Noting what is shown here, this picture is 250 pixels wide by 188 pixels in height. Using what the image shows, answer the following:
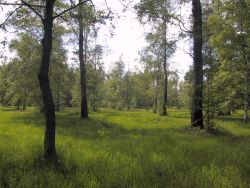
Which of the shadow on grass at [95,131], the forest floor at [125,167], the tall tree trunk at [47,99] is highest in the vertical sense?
the tall tree trunk at [47,99]

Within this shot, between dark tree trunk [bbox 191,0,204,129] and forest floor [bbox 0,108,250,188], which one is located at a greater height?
dark tree trunk [bbox 191,0,204,129]

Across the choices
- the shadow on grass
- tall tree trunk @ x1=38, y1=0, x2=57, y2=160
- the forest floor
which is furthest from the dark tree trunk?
tall tree trunk @ x1=38, y1=0, x2=57, y2=160

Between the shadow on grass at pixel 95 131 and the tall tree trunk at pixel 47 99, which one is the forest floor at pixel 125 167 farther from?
the shadow on grass at pixel 95 131

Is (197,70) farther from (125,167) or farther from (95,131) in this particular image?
(125,167)

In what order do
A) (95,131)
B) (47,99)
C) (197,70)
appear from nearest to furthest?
(47,99), (95,131), (197,70)

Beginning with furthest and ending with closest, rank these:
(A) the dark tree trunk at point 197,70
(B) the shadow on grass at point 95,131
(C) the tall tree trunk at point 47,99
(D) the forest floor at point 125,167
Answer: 1. (A) the dark tree trunk at point 197,70
2. (B) the shadow on grass at point 95,131
3. (C) the tall tree trunk at point 47,99
4. (D) the forest floor at point 125,167

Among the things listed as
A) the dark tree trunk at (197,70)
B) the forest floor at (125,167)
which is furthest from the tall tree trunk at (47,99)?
the dark tree trunk at (197,70)

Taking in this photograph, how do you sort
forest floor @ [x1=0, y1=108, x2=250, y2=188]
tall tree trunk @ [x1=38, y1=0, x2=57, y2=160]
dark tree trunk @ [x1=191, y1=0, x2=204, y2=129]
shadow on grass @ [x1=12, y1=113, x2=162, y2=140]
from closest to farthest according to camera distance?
forest floor @ [x1=0, y1=108, x2=250, y2=188] < tall tree trunk @ [x1=38, y1=0, x2=57, y2=160] < shadow on grass @ [x1=12, y1=113, x2=162, y2=140] < dark tree trunk @ [x1=191, y1=0, x2=204, y2=129]

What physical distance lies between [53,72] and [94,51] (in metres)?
14.6

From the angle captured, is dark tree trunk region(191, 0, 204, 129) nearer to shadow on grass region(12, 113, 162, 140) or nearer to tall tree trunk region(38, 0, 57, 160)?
shadow on grass region(12, 113, 162, 140)

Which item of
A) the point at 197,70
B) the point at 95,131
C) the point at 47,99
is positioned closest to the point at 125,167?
the point at 47,99

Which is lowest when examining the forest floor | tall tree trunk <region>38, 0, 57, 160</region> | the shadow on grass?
the forest floor

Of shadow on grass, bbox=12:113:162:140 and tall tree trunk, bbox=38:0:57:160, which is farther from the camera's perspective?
shadow on grass, bbox=12:113:162:140

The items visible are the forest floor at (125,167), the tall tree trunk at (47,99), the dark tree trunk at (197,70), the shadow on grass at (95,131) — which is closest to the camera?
the forest floor at (125,167)
